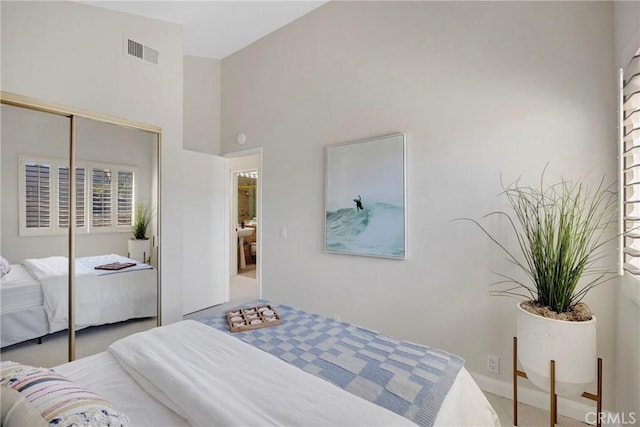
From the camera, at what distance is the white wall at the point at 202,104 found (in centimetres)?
371

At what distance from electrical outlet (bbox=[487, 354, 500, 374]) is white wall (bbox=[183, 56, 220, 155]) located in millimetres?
3785

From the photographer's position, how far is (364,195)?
2604 mm

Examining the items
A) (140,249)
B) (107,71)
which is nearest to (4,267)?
(140,249)

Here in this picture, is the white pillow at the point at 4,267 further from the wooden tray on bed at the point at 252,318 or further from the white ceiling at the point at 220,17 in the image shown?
the white ceiling at the point at 220,17

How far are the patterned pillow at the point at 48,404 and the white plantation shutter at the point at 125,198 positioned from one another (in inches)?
Result: 68.5

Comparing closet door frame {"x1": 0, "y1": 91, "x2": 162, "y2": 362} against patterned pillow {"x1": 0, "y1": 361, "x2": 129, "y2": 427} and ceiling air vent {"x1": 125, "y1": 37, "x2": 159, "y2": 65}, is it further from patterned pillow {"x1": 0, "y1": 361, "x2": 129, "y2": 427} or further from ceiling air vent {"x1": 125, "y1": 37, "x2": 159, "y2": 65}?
patterned pillow {"x1": 0, "y1": 361, "x2": 129, "y2": 427}

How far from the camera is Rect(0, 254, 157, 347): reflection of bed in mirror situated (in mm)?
1896

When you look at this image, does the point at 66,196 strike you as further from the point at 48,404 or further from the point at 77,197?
the point at 48,404

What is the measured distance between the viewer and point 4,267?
72.6 inches

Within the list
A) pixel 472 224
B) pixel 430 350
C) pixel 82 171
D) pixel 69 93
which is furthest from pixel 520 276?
pixel 69 93

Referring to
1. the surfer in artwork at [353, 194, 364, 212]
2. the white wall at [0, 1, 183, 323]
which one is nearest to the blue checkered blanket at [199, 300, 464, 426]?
the surfer in artwork at [353, 194, 364, 212]

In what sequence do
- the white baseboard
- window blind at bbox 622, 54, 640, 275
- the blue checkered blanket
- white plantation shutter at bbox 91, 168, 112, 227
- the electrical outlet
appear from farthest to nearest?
1. white plantation shutter at bbox 91, 168, 112, 227
2. the electrical outlet
3. the white baseboard
4. window blind at bbox 622, 54, 640, 275
5. the blue checkered blanket

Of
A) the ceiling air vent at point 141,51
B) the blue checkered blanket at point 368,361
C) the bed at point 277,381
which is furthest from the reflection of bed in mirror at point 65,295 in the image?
the ceiling air vent at point 141,51

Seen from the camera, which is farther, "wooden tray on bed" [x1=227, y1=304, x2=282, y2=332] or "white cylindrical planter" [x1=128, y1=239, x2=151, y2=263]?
"white cylindrical planter" [x1=128, y1=239, x2=151, y2=263]
